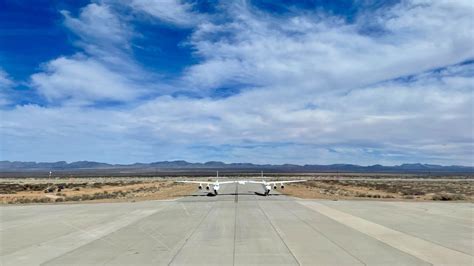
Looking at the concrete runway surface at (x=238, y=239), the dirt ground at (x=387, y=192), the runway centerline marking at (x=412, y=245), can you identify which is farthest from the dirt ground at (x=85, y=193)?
the runway centerline marking at (x=412, y=245)

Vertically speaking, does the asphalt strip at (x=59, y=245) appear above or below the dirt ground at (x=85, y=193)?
below

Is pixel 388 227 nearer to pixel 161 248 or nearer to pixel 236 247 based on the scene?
pixel 236 247

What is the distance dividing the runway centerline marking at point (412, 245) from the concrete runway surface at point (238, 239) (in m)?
0.04

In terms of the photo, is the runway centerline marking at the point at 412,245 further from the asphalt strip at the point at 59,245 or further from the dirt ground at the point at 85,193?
the dirt ground at the point at 85,193

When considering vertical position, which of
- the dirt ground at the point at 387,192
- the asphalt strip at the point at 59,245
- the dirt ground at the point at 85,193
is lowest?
the asphalt strip at the point at 59,245

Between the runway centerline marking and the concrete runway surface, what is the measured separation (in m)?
0.04

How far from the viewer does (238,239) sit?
22453 millimetres

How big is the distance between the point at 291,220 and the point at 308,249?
11.7m

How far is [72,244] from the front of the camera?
2158 cm

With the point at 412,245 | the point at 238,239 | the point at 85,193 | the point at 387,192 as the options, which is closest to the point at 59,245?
the point at 238,239

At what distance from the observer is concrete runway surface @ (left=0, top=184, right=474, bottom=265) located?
1759 centimetres

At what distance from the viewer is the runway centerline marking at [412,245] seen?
691 inches

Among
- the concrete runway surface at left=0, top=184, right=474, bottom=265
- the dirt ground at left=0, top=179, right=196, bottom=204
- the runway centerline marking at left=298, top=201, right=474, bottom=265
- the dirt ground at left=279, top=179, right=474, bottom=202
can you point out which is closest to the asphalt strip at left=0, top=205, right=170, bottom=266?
the concrete runway surface at left=0, top=184, right=474, bottom=265

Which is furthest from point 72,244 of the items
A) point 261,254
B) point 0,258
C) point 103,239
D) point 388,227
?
point 388,227
